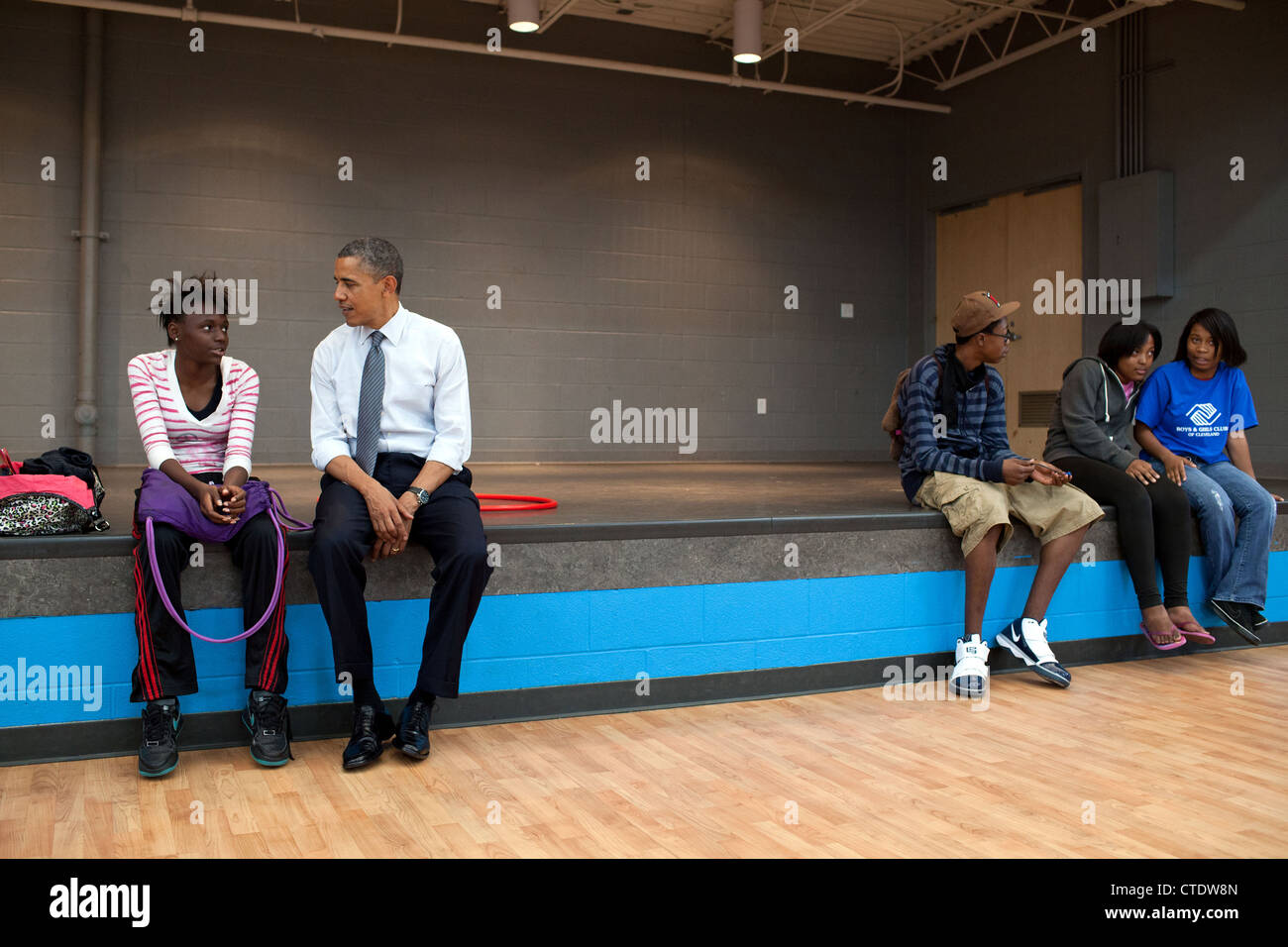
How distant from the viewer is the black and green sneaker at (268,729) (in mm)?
2262

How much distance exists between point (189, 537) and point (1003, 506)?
2135 mm

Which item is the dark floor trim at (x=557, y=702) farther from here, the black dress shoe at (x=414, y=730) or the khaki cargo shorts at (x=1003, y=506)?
the khaki cargo shorts at (x=1003, y=506)

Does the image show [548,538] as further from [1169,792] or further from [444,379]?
[1169,792]

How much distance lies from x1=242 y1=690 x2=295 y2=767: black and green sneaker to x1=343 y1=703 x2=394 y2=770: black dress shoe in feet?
0.44

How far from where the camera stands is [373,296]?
2518 millimetres

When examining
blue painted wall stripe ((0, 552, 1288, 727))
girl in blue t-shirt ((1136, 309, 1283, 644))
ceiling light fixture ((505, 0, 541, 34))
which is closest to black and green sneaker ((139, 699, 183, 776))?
blue painted wall stripe ((0, 552, 1288, 727))

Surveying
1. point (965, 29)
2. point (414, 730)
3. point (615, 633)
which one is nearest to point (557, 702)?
point (615, 633)

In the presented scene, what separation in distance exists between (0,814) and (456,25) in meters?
6.71

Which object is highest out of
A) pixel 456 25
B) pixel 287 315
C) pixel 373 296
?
pixel 456 25

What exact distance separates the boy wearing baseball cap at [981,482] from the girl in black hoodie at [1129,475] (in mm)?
291

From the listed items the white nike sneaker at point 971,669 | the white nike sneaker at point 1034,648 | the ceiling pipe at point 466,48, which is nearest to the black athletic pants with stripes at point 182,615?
the white nike sneaker at point 971,669

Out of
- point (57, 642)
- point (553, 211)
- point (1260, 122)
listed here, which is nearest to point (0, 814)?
point (57, 642)

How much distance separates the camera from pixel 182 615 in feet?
7.44

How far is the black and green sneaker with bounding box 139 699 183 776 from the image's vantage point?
217 cm
